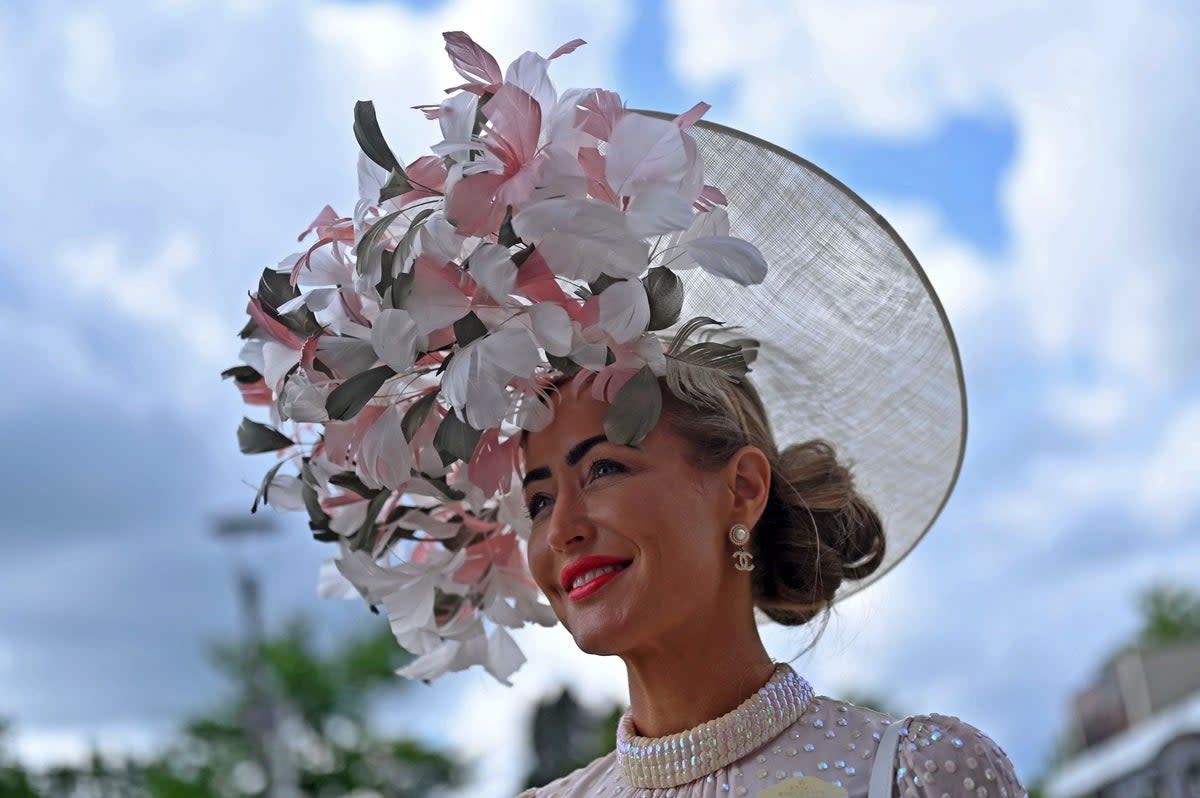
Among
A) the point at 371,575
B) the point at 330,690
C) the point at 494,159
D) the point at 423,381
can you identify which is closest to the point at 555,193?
the point at 494,159

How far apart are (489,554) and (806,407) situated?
2.49 feet

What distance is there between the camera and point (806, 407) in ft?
9.84

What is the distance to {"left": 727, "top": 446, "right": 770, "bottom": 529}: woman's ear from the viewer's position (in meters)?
2.73

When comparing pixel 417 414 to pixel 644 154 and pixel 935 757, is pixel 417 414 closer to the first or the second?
pixel 644 154

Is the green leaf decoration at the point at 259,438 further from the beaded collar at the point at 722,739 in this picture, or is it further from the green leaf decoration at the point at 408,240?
the beaded collar at the point at 722,739

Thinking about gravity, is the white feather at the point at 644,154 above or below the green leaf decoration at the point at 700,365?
above

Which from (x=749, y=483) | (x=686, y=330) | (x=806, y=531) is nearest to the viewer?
(x=686, y=330)

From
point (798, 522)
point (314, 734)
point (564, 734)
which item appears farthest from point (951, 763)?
point (314, 734)

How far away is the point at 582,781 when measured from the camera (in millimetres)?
2889

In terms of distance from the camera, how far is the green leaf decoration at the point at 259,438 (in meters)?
2.89

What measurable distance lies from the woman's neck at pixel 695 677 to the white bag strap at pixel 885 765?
28cm

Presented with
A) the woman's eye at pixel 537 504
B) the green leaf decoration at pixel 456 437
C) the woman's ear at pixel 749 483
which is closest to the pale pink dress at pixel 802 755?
the woman's ear at pixel 749 483

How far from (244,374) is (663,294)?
0.92 m

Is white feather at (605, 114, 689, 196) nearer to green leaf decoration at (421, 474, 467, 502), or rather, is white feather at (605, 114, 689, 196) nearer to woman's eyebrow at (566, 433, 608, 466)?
woman's eyebrow at (566, 433, 608, 466)
